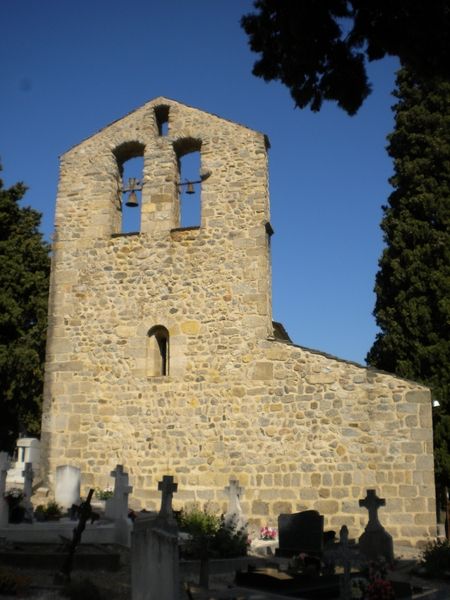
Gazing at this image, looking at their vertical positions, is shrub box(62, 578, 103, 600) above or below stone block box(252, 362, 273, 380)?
below

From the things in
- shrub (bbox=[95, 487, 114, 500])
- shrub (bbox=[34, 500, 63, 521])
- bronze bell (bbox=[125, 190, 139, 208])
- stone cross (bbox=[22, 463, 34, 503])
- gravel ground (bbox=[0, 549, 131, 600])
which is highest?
bronze bell (bbox=[125, 190, 139, 208])

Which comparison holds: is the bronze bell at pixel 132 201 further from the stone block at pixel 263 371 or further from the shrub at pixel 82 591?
the shrub at pixel 82 591

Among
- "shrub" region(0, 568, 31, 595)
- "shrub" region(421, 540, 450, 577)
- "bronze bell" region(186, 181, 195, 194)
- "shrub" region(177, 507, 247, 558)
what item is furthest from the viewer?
"bronze bell" region(186, 181, 195, 194)

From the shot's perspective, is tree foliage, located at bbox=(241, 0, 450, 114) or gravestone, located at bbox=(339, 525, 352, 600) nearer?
tree foliage, located at bbox=(241, 0, 450, 114)

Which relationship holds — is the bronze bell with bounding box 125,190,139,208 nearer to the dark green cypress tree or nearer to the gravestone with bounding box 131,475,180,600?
the dark green cypress tree

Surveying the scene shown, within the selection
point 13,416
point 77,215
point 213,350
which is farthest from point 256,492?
point 13,416

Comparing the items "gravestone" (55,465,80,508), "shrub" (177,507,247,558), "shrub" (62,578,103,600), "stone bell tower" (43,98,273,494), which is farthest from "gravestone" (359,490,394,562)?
"gravestone" (55,465,80,508)

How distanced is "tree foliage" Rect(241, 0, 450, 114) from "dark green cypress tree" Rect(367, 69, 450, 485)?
8812mm

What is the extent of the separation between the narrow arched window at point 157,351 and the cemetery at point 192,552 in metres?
2.72

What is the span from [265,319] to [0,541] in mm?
6524

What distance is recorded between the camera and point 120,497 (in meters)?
11.0

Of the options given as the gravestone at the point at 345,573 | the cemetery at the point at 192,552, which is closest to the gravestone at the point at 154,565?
the cemetery at the point at 192,552

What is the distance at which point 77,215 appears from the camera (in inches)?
602

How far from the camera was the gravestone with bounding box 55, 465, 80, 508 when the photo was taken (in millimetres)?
12227
